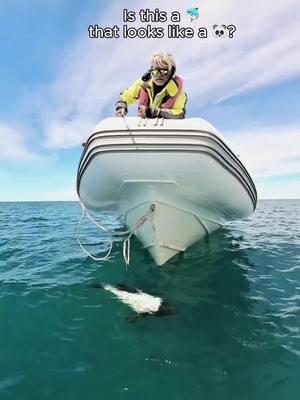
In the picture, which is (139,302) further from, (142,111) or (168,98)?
(168,98)

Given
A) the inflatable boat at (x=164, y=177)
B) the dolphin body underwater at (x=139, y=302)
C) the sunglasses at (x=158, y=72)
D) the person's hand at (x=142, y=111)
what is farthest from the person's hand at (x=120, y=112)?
the dolphin body underwater at (x=139, y=302)

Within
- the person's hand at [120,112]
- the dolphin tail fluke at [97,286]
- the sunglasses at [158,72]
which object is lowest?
the dolphin tail fluke at [97,286]

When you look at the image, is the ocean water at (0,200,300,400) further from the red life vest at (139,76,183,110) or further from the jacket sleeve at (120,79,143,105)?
the jacket sleeve at (120,79,143,105)

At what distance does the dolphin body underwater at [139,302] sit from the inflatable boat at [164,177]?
3.04ft

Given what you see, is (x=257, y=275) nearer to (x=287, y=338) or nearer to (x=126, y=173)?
(x=287, y=338)

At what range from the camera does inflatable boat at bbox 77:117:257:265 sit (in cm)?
459

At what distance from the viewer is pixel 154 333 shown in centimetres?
394

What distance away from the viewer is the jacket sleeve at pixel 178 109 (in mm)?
5488

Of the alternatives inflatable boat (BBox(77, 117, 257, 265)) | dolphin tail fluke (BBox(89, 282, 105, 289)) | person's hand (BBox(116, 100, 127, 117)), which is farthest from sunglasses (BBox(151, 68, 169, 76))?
dolphin tail fluke (BBox(89, 282, 105, 289))

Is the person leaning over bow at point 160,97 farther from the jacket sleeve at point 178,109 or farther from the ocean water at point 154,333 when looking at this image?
the ocean water at point 154,333

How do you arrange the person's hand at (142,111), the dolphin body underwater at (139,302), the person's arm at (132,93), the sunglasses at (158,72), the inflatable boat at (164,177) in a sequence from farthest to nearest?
the person's arm at (132,93) < the person's hand at (142,111) < the sunglasses at (158,72) < the inflatable boat at (164,177) < the dolphin body underwater at (139,302)

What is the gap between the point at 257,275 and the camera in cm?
612

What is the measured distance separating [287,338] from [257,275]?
2.29m

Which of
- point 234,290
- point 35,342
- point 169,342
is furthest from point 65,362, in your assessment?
point 234,290
